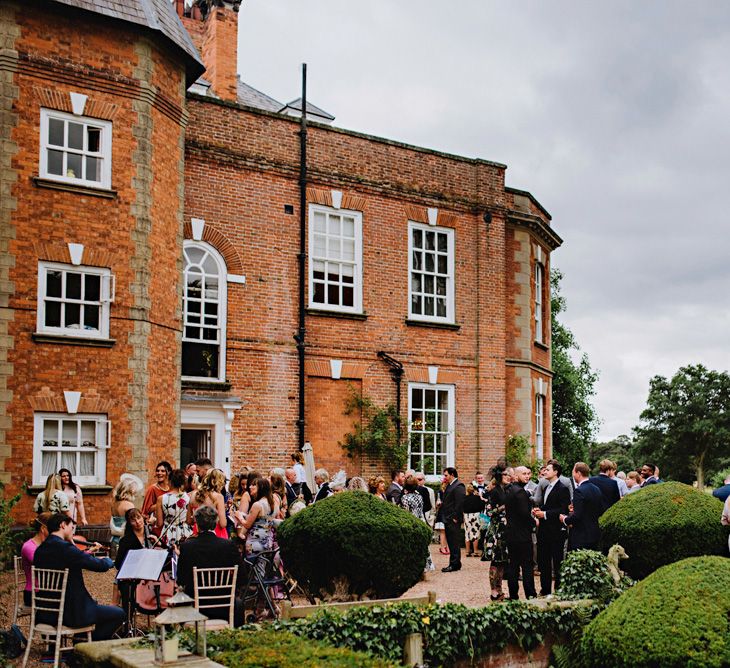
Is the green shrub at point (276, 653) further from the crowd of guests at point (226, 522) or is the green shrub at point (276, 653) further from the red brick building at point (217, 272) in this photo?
the red brick building at point (217, 272)

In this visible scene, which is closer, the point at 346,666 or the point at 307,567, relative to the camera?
the point at 346,666

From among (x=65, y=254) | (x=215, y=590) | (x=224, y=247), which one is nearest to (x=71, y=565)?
(x=215, y=590)

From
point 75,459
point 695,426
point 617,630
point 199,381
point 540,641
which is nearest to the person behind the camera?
point 617,630

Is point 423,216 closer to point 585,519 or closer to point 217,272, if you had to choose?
point 217,272

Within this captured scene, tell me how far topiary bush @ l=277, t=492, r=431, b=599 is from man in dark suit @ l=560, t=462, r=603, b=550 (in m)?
2.48

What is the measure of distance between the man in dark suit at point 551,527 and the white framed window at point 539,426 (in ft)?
42.5

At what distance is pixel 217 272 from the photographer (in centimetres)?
1992

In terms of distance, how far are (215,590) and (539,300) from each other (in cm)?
1882

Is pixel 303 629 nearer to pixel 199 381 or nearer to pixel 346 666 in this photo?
pixel 346 666

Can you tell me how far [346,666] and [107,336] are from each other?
11.6m

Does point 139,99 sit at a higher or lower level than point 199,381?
higher

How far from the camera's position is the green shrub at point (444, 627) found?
816 cm

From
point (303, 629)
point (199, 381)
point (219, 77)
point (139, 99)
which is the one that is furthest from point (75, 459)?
point (219, 77)

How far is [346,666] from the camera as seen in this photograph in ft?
20.7
